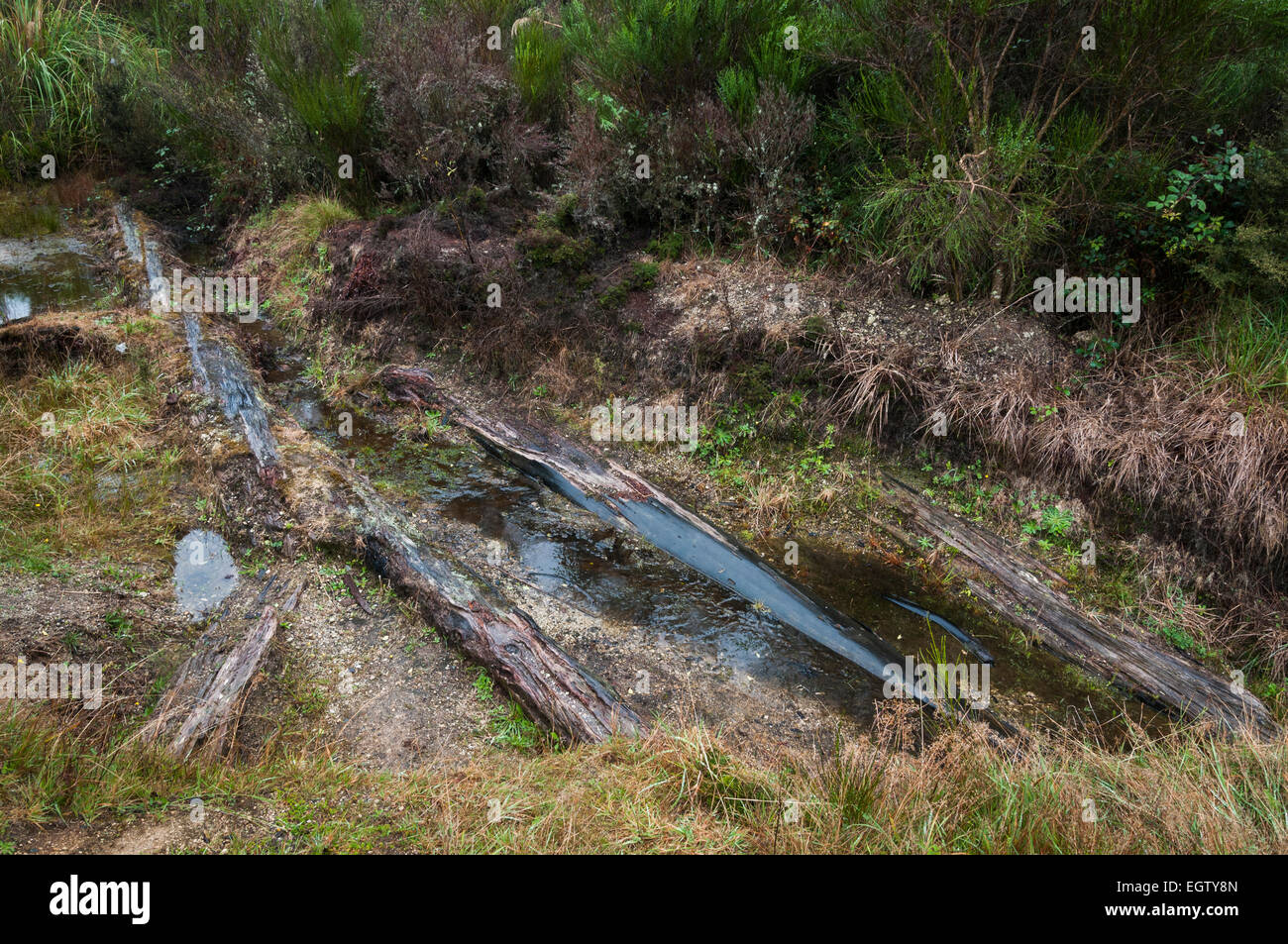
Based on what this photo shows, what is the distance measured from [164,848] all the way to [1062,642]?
460 cm

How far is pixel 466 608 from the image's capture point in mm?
4449

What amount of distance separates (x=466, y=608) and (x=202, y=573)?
6.51 ft

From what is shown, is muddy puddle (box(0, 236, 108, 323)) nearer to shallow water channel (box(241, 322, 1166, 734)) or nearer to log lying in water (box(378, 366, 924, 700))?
log lying in water (box(378, 366, 924, 700))

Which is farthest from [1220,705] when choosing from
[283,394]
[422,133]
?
[422,133]

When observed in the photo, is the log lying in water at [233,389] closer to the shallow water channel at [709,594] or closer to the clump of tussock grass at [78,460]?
the clump of tussock grass at [78,460]

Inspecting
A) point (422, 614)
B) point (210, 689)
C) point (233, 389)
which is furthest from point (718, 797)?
point (233, 389)

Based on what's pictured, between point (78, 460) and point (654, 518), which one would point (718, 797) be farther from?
point (78, 460)

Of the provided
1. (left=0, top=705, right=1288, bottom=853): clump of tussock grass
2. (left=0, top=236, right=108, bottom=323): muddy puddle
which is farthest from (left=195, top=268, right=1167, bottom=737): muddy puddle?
(left=0, top=236, right=108, bottom=323): muddy puddle

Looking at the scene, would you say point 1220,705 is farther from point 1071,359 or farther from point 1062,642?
point 1071,359

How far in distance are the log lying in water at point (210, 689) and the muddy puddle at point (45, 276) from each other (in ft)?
21.8

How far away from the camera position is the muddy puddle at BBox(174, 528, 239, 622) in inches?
186

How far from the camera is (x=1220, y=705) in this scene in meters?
3.98

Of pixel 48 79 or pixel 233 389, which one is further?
pixel 48 79

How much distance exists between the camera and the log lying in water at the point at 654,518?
460 cm
